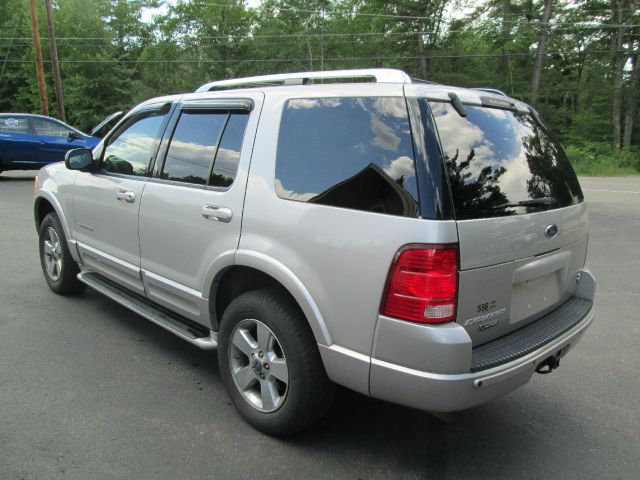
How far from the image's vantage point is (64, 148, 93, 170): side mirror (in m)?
4.23

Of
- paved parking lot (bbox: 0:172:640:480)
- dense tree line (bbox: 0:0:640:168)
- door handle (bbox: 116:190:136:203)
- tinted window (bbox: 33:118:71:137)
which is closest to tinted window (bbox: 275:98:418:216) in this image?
paved parking lot (bbox: 0:172:640:480)

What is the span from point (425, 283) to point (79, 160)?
3279mm

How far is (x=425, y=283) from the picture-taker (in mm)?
2225

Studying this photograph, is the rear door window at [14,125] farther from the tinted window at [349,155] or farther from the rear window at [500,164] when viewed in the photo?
the rear window at [500,164]

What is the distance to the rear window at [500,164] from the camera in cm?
239

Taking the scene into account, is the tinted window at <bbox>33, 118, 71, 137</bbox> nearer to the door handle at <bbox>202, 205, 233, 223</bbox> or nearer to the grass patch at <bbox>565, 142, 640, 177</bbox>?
the door handle at <bbox>202, 205, 233, 223</bbox>

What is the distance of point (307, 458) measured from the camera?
271 centimetres

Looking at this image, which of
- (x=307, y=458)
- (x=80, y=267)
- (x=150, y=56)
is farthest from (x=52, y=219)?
(x=150, y=56)

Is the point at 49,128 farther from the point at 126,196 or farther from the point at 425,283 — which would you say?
the point at 425,283

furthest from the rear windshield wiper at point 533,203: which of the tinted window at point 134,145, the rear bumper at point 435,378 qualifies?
the tinted window at point 134,145

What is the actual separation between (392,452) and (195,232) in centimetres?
174

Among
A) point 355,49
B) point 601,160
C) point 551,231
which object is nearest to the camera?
point 551,231

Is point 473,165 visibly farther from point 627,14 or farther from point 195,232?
point 627,14

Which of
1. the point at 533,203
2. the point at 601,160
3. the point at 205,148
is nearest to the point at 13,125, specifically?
the point at 205,148
